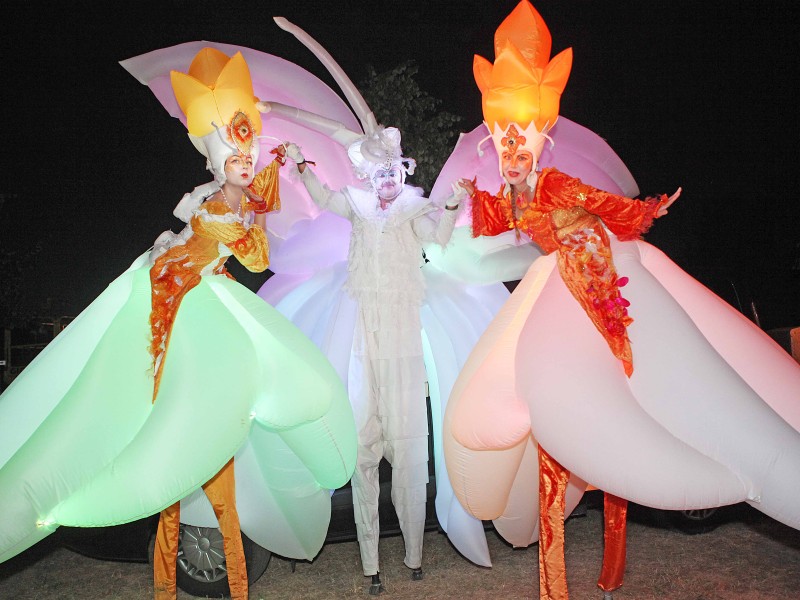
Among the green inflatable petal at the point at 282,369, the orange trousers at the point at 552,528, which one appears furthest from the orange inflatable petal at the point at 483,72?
the orange trousers at the point at 552,528

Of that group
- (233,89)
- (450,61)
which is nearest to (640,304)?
(233,89)

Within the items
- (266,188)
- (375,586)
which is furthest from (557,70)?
(375,586)

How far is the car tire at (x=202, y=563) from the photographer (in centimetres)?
380

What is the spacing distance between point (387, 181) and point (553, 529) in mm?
1871

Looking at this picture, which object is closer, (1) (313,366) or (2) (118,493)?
(2) (118,493)

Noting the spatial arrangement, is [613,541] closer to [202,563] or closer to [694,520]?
[694,520]

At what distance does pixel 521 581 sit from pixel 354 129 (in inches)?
103

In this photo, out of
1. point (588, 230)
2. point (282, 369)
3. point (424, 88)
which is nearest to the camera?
point (282, 369)

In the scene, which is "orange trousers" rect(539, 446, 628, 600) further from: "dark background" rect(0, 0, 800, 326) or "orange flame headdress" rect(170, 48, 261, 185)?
"dark background" rect(0, 0, 800, 326)

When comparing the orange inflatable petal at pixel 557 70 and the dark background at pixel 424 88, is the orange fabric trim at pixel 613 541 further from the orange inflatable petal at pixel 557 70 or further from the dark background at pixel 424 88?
the dark background at pixel 424 88

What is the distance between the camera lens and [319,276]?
4.19 meters

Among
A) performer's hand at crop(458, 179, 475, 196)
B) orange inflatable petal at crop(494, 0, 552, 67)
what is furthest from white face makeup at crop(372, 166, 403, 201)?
orange inflatable petal at crop(494, 0, 552, 67)

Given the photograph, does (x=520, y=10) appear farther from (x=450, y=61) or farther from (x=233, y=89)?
(x=450, y=61)

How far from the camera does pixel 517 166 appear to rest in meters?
3.41
